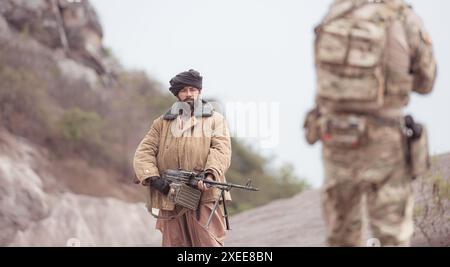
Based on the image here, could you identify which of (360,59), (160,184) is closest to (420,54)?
(360,59)

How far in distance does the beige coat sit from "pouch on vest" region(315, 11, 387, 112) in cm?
241

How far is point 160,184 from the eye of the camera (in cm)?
995

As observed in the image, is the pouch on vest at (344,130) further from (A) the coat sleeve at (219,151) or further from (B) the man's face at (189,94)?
(B) the man's face at (189,94)

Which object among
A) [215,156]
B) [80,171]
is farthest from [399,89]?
[80,171]

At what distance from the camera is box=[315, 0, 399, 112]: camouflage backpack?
25.2 ft

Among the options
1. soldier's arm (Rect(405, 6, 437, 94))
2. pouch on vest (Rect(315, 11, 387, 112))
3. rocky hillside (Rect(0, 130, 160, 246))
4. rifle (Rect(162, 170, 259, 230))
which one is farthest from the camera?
rocky hillside (Rect(0, 130, 160, 246))

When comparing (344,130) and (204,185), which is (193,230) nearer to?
(204,185)

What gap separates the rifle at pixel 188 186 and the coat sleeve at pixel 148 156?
0.13 m

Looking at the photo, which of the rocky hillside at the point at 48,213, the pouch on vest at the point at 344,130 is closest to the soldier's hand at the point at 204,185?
the pouch on vest at the point at 344,130

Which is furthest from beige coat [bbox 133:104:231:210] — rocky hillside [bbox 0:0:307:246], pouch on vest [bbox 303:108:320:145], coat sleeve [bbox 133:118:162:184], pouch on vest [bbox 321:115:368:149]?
rocky hillside [bbox 0:0:307:246]

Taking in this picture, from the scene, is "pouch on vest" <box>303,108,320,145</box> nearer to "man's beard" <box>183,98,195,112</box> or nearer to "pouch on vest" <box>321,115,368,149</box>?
"pouch on vest" <box>321,115,368,149</box>

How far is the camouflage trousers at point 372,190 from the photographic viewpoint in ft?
25.9

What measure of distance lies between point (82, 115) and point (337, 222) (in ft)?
56.7
